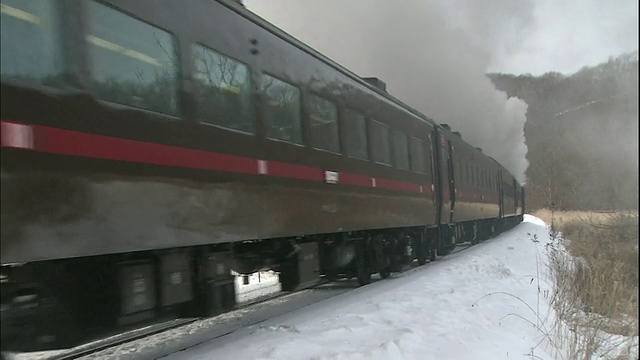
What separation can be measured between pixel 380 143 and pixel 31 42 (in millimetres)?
6438

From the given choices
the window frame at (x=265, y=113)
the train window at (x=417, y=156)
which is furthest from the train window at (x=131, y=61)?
the train window at (x=417, y=156)

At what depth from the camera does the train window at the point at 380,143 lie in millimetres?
8880

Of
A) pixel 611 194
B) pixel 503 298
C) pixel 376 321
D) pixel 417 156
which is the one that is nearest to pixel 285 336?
pixel 376 321

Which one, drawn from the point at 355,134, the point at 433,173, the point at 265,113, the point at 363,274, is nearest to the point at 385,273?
the point at 363,274

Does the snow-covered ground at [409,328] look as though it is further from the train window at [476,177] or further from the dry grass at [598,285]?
the train window at [476,177]

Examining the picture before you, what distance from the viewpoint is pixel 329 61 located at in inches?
303

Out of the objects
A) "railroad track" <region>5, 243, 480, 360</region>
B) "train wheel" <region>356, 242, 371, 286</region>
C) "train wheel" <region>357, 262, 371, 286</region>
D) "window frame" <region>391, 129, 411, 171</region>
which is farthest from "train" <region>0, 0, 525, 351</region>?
"window frame" <region>391, 129, 411, 171</region>

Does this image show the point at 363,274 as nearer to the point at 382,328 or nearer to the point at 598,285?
the point at 382,328

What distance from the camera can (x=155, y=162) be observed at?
4.08m

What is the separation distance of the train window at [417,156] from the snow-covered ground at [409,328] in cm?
300

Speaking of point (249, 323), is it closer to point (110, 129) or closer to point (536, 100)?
point (110, 129)

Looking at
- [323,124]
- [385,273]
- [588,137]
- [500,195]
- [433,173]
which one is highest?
[323,124]

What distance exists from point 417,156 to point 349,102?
3.69m

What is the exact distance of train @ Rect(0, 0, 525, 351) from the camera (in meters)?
3.26
